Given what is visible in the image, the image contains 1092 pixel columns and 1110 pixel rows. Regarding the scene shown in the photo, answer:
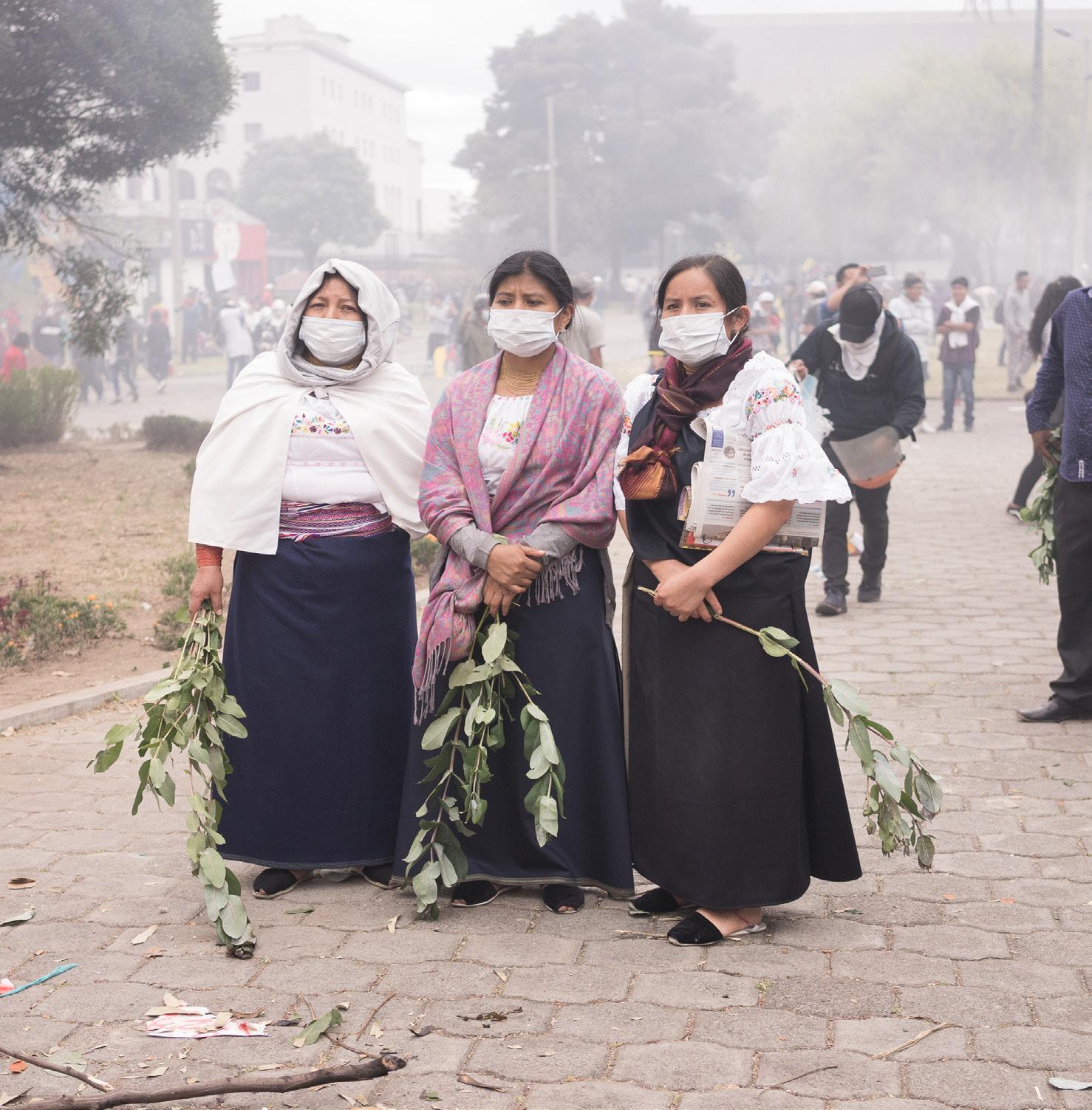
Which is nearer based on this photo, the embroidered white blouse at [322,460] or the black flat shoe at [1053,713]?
the embroidered white blouse at [322,460]

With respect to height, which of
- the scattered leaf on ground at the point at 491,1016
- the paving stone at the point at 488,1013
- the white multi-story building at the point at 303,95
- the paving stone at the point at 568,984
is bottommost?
the paving stone at the point at 568,984

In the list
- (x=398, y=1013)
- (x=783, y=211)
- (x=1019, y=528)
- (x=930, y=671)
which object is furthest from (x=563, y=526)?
(x=783, y=211)

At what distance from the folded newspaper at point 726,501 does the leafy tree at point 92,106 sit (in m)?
12.8

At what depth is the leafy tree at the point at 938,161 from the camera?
198 ft

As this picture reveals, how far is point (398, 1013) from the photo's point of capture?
380cm

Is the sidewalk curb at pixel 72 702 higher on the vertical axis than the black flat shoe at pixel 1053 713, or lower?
lower

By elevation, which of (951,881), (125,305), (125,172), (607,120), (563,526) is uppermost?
(607,120)

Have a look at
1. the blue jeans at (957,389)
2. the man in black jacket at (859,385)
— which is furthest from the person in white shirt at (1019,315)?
the man in black jacket at (859,385)

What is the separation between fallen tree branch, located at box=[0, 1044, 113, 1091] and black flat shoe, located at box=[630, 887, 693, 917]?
164 centimetres

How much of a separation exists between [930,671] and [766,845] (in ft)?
11.7

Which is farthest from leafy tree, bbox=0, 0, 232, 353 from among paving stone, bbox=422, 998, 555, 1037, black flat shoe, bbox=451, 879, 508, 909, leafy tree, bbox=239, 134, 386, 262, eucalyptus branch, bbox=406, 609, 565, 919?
leafy tree, bbox=239, 134, 386, 262

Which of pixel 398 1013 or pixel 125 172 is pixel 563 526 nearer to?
pixel 398 1013

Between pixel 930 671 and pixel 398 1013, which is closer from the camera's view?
pixel 398 1013

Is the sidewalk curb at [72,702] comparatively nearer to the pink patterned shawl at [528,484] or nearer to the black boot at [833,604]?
the pink patterned shawl at [528,484]
